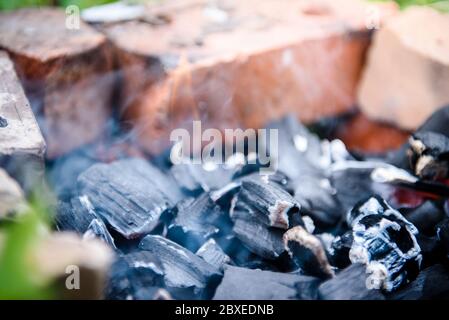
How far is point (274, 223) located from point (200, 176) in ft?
1.54

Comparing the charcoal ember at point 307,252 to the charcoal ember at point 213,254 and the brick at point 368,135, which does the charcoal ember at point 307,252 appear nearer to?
the charcoal ember at point 213,254

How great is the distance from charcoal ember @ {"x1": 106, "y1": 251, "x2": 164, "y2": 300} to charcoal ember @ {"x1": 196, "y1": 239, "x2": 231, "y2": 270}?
15 centimetres

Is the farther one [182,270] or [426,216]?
[426,216]

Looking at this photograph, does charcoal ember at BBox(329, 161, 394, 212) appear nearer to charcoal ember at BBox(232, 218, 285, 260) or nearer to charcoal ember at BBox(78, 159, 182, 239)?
charcoal ember at BBox(232, 218, 285, 260)

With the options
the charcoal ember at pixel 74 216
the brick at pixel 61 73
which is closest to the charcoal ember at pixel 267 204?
the charcoal ember at pixel 74 216

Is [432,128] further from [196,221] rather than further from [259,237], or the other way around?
[196,221]

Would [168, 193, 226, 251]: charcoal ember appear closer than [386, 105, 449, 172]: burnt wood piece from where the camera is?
Yes

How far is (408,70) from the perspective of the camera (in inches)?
83.0

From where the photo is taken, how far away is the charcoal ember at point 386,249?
1211 millimetres

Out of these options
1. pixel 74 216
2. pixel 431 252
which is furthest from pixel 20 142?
pixel 431 252

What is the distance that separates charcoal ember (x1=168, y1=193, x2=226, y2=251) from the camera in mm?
1414

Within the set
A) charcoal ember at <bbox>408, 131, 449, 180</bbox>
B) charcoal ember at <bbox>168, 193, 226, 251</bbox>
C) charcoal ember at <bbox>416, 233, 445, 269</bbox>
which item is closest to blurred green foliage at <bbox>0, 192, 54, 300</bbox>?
charcoal ember at <bbox>168, 193, 226, 251</bbox>
